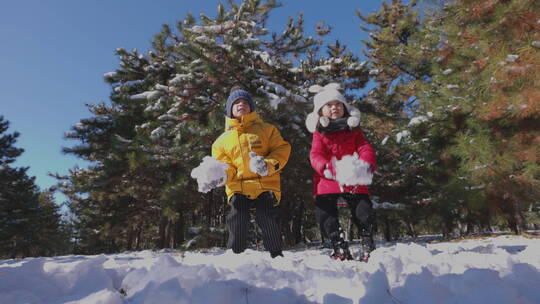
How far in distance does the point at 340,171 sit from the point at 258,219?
3.00 ft

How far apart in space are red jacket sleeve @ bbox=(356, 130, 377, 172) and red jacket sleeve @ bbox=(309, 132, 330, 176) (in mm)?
326

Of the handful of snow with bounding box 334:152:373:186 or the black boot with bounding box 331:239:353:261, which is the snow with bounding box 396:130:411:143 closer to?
the handful of snow with bounding box 334:152:373:186

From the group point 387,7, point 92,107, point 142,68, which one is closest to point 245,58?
point 142,68

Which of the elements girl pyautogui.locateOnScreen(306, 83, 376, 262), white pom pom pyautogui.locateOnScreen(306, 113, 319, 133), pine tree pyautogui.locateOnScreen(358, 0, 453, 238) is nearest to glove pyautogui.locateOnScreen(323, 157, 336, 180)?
girl pyautogui.locateOnScreen(306, 83, 376, 262)

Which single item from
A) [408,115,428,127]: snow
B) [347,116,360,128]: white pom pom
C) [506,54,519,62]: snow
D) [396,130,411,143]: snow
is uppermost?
[408,115,428,127]: snow

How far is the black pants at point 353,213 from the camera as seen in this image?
8.77ft

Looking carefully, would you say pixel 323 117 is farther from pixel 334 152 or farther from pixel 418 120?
→ pixel 418 120

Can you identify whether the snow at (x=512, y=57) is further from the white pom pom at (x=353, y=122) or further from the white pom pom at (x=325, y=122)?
the white pom pom at (x=325, y=122)

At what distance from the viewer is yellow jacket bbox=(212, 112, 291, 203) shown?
9.16ft

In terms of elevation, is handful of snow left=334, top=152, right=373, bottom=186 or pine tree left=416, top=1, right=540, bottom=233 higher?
pine tree left=416, top=1, right=540, bottom=233

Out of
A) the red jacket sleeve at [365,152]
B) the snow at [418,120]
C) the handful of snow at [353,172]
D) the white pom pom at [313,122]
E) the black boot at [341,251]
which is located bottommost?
the black boot at [341,251]

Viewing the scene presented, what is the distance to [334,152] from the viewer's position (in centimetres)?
308

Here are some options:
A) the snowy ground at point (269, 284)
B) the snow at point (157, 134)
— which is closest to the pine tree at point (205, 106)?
the snow at point (157, 134)

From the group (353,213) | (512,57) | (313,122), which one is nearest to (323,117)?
(313,122)
